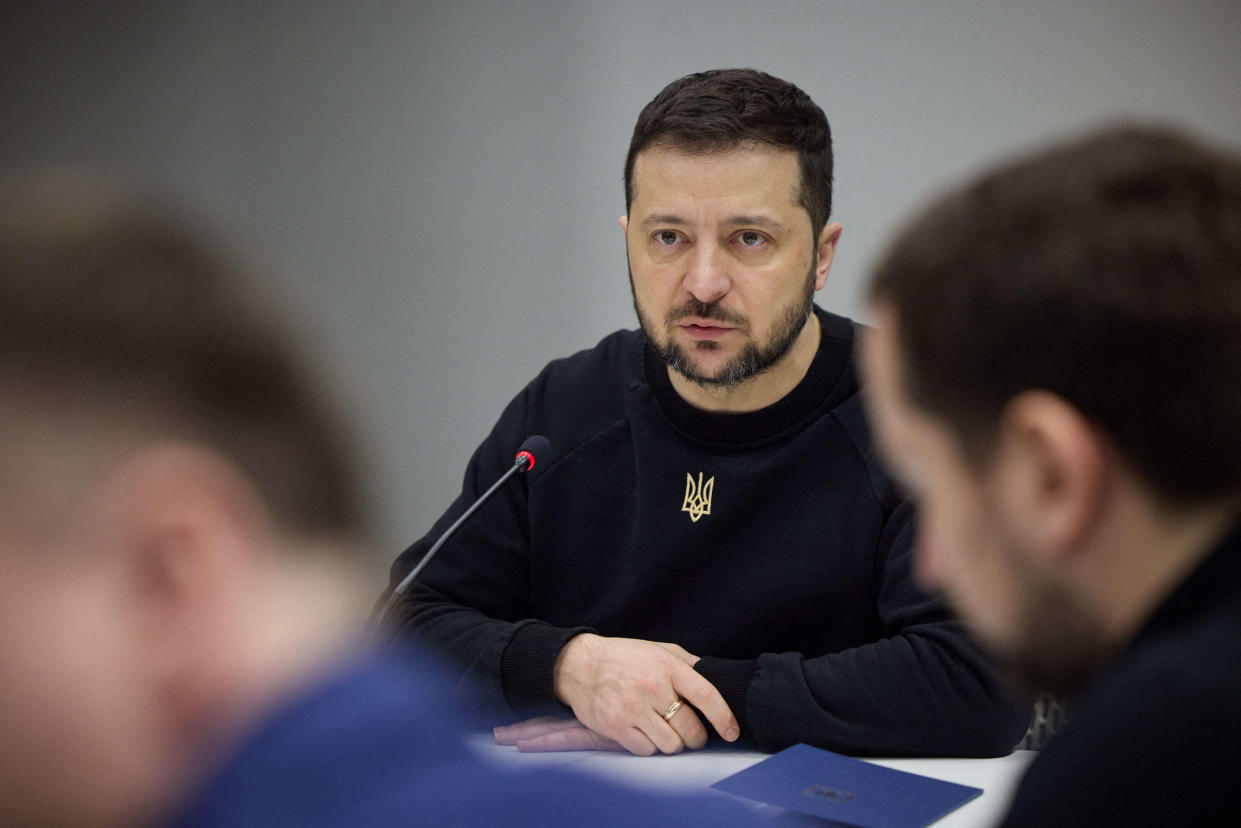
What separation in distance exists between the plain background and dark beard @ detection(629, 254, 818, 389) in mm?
993

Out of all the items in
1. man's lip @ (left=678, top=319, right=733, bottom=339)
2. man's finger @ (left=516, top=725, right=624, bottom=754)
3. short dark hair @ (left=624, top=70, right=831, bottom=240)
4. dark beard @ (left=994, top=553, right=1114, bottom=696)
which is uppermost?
short dark hair @ (left=624, top=70, right=831, bottom=240)

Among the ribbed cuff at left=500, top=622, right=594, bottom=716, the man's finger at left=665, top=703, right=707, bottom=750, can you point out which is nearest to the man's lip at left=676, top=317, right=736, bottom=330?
the ribbed cuff at left=500, top=622, right=594, bottom=716

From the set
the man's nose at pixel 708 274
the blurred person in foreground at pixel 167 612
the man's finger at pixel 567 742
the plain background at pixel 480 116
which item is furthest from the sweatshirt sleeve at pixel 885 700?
the plain background at pixel 480 116

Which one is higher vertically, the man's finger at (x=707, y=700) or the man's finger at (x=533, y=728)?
the man's finger at (x=707, y=700)

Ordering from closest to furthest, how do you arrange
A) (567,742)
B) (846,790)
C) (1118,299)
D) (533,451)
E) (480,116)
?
(1118,299) < (846,790) < (567,742) < (533,451) < (480,116)

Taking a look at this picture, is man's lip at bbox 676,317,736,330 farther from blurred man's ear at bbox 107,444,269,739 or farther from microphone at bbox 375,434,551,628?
blurred man's ear at bbox 107,444,269,739

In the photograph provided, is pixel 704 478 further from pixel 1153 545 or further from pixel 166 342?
pixel 166 342

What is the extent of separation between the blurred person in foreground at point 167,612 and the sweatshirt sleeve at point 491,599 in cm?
112

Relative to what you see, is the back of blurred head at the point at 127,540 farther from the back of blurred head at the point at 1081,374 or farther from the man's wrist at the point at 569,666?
the man's wrist at the point at 569,666

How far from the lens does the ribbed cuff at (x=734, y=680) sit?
1.50 m

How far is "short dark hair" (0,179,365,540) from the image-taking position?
0.50 metres

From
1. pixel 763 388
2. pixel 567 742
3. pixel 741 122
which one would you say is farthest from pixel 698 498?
pixel 741 122

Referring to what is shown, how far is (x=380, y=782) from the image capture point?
476 millimetres

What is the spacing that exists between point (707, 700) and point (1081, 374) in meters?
0.89
